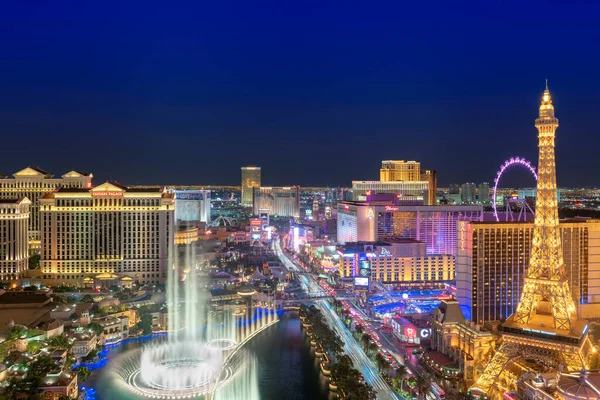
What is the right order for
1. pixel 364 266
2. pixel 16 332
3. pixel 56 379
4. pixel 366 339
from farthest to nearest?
pixel 364 266
pixel 366 339
pixel 16 332
pixel 56 379

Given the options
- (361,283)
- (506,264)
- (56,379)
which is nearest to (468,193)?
(361,283)

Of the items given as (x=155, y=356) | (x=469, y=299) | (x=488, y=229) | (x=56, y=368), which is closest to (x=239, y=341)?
(x=155, y=356)

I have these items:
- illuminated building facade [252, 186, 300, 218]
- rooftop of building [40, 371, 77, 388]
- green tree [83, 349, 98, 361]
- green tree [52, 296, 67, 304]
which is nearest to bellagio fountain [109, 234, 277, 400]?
green tree [83, 349, 98, 361]

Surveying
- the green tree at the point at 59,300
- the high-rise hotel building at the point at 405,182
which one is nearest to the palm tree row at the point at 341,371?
the green tree at the point at 59,300

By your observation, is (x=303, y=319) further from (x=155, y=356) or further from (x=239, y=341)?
(x=155, y=356)

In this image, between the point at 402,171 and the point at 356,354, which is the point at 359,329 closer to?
the point at 356,354

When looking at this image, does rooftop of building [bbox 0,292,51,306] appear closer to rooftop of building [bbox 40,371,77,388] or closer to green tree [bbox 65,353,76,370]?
green tree [bbox 65,353,76,370]
